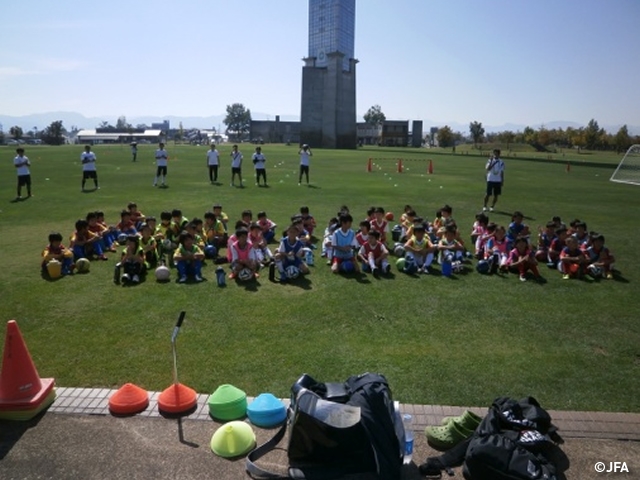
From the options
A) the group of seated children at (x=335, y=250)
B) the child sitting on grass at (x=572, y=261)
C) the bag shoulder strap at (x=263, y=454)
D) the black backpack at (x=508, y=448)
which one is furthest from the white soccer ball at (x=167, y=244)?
the child sitting on grass at (x=572, y=261)

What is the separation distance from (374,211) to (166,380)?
8.34 m

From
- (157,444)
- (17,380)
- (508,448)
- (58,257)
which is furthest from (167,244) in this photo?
(508,448)

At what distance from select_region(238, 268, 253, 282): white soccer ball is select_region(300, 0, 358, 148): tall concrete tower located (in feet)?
262

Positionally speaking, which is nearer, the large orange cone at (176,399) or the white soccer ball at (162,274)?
the large orange cone at (176,399)

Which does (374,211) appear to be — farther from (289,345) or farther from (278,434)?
(278,434)

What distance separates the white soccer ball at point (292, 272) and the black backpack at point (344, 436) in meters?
5.97

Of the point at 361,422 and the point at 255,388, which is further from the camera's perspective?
the point at 255,388

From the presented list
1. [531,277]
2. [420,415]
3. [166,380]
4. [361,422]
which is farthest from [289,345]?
[531,277]

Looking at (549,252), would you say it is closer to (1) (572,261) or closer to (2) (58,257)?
(1) (572,261)

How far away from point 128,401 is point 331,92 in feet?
286

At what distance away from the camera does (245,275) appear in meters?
10.6

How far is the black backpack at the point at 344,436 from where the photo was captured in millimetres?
4570

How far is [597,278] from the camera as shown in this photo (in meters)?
11.2

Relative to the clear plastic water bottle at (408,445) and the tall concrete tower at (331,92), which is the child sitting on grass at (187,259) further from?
the tall concrete tower at (331,92)
